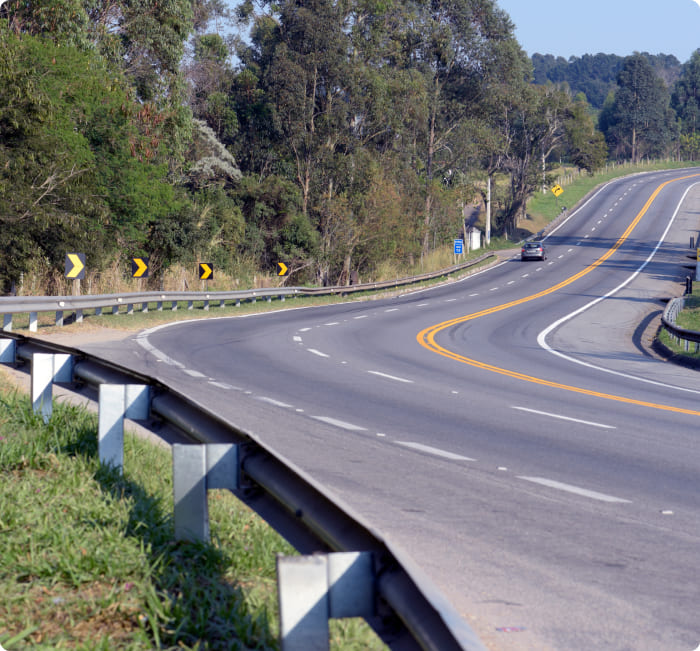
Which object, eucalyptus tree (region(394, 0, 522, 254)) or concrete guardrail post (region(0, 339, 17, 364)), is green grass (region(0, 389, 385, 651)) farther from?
eucalyptus tree (region(394, 0, 522, 254))

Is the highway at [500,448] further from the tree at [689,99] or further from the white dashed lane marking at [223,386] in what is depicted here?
the tree at [689,99]

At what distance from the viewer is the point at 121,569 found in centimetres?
414

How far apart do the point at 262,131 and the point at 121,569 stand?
171ft

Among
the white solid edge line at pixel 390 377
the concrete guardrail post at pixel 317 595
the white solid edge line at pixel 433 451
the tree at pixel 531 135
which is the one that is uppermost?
the tree at pixel 531 135

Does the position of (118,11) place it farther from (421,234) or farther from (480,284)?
(421,234)

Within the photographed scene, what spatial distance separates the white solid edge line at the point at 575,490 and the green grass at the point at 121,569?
9.27 ft

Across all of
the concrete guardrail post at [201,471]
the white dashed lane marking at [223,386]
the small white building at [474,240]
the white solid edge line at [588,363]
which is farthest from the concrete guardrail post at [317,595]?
the small white building at [474,240]

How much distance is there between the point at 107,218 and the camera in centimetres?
3556

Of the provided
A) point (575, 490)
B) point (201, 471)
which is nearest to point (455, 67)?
point (575, 490)

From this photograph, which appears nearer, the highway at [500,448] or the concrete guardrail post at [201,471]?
the concrete guardrail post at [201,471]

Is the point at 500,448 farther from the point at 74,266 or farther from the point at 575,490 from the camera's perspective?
the point at 74,266

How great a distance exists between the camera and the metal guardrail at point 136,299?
19.3m

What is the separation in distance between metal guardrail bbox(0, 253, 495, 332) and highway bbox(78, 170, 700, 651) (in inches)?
84.9

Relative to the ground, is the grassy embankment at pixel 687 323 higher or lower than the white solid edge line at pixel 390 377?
lower
